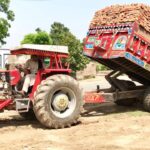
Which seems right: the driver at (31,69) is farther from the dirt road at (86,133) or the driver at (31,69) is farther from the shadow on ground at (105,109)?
the shadow on ground at (105,109)

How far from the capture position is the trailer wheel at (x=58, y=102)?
9773 millimetres

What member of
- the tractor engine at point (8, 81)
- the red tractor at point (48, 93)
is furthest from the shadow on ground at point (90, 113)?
the tractor engine at point (8, 81)

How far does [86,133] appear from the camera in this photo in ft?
30.8

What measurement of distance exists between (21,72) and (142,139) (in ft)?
10.8

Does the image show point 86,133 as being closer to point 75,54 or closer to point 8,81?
point 8,81

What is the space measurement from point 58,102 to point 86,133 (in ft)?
3.89

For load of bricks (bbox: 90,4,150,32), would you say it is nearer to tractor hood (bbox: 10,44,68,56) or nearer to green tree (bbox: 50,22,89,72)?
tractor hood (bbox: 10,44,68,56)

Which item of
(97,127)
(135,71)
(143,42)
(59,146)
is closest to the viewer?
(59,146)

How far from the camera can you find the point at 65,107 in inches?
405

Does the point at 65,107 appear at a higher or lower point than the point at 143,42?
lower

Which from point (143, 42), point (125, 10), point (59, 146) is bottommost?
point (59, 146)

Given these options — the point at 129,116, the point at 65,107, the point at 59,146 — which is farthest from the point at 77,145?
the point at 129,116

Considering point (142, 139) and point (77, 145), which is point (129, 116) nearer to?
point (142, 139)

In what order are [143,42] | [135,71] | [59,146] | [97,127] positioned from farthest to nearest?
[135,71] < [143,42] < [97,127] < [59,146]
